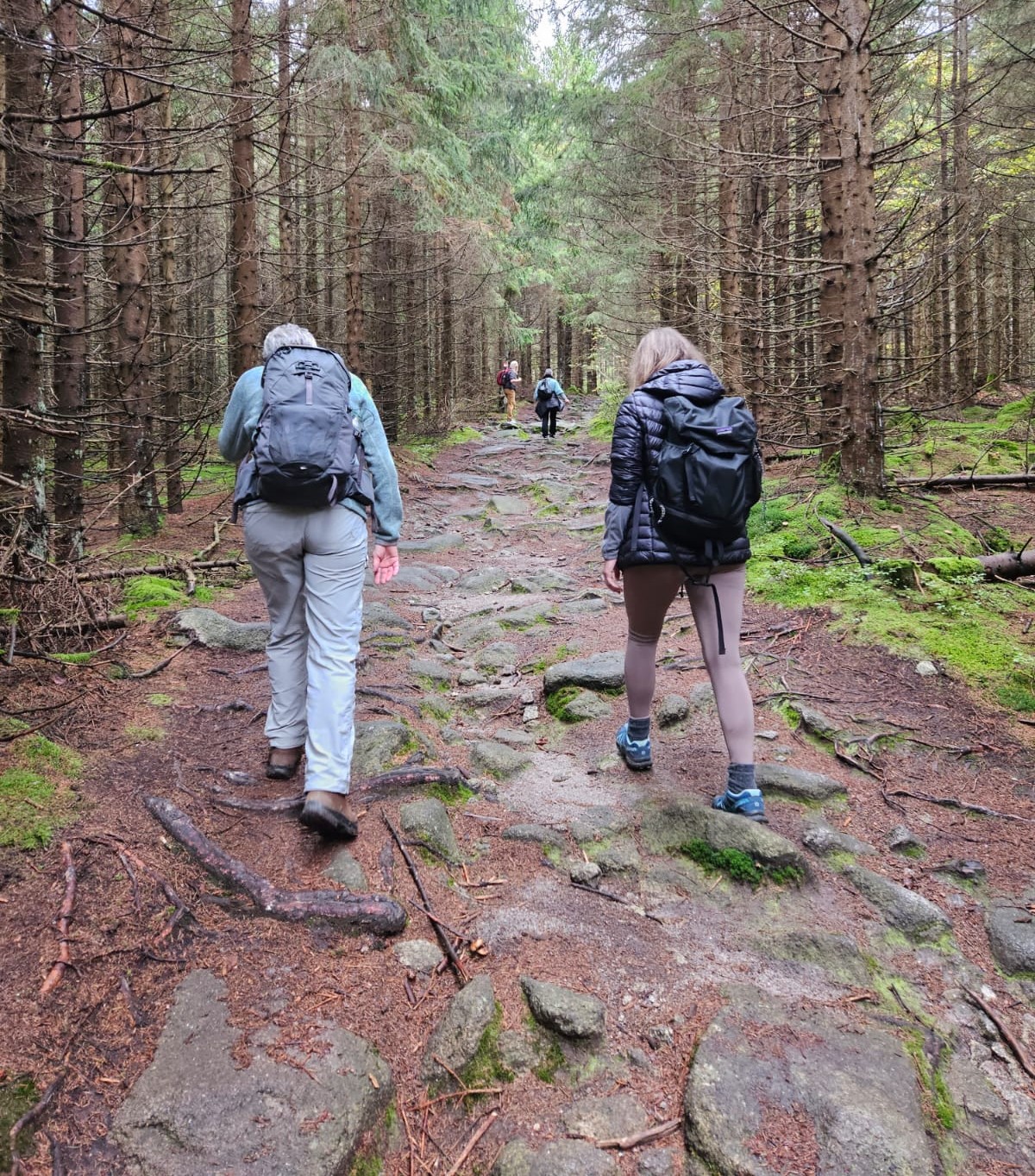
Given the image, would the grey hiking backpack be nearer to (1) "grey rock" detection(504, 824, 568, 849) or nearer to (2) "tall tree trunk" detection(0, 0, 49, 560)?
(1) "grey rock" detection(504, 824, 568, 849)

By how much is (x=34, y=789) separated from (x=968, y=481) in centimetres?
898

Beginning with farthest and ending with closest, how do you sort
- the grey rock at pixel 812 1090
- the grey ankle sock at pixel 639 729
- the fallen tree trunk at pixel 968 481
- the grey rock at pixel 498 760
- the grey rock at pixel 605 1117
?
the fallen tree trunk at pixel 968 481, the grey rock at pixel 498 760, the grey ankle sock at pixel 639 729, the grey rock at pixel 605 1117, the grey rock at pixel 812 1090

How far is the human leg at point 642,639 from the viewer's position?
343cm

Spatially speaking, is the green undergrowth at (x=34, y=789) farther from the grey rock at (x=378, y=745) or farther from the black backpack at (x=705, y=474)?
the black backpack at (x=705, y=474)

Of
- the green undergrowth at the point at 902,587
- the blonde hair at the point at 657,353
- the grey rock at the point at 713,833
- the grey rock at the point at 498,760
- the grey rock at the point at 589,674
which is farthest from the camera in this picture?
the grey rock at the point at 589,674

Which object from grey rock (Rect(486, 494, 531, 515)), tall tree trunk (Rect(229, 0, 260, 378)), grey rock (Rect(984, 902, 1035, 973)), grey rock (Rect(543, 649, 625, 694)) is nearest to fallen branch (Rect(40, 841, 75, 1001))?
grey rock (Rect(984, 902, 1035, 973))

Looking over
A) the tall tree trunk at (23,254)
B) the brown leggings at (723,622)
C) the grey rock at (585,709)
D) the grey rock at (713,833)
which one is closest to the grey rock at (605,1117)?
the grey rock at (713,833)

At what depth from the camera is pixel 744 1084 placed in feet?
6.73

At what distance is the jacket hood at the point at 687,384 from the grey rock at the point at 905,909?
215 cm

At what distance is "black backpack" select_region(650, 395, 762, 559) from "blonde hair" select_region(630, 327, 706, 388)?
34 cm

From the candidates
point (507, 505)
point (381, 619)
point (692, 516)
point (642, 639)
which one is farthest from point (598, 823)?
point (507, 505)

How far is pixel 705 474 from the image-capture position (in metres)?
3.15

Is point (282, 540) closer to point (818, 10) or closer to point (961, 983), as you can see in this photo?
point (961, 983)

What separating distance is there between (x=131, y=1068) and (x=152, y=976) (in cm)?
32
